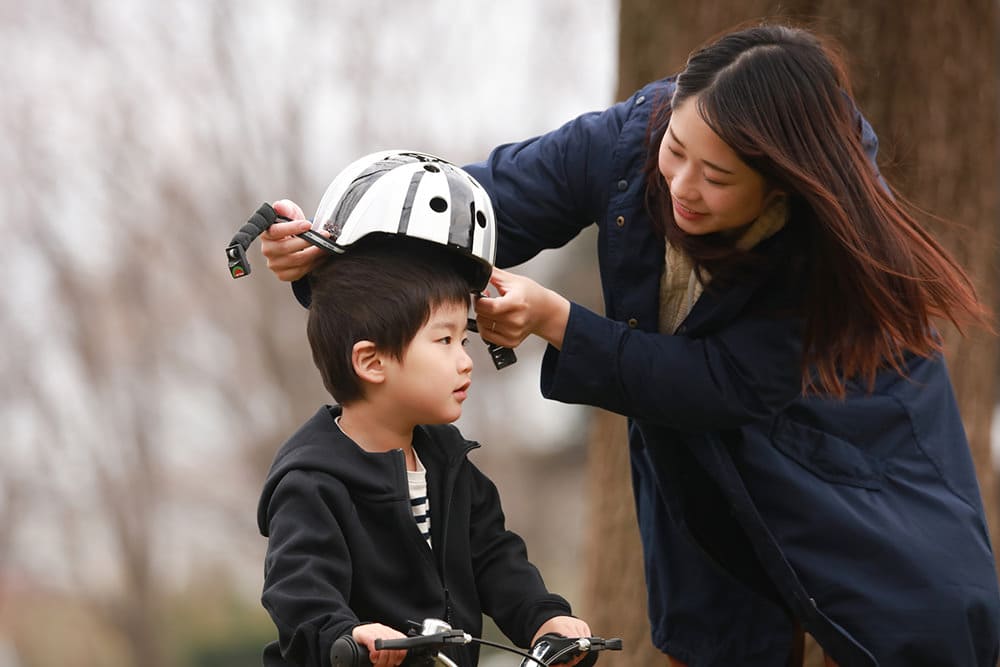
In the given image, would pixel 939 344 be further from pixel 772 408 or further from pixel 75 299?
pixel 75 299

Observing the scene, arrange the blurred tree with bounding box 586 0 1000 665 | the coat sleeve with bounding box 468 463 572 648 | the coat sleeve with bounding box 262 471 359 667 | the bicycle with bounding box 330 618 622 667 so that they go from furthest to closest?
the blurred tree with bounding box 586 0 1000 665, the coat sleeve with bounding box 468 463 572 648, the coat sleeve with bounding box 262 471 359 667, the bicycle with bounding box 330 618 622 667

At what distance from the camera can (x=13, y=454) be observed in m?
10.2

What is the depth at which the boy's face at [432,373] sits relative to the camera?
2.75m

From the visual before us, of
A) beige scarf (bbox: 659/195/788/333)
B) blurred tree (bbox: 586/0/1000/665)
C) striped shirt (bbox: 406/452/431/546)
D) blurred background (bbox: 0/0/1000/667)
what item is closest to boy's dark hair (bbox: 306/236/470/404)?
striped shirt (bbox: 406/452/431/546)

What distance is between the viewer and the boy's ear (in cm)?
275

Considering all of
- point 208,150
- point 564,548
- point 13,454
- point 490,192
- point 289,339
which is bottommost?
point 564,548

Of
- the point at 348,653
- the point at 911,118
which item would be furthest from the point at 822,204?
the point at 911,118

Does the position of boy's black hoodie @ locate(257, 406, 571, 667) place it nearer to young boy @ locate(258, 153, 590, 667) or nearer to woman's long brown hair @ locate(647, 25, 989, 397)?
young boy @ locate(258, 153, 590, 667)

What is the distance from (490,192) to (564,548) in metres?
8.95

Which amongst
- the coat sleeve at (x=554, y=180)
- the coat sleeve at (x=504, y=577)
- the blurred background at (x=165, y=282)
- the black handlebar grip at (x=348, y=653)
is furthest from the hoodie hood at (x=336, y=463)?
the blurred background at (x=165, y=282)

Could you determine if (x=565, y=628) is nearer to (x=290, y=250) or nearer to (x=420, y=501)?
(x=420, y=501)

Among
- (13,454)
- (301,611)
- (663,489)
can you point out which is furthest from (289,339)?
(301,611)

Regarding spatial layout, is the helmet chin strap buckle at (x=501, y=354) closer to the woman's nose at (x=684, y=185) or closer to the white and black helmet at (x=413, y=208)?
the white and black helmet at (x=413, y=208)

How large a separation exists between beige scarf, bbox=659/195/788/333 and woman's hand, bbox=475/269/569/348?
1.08 feet
